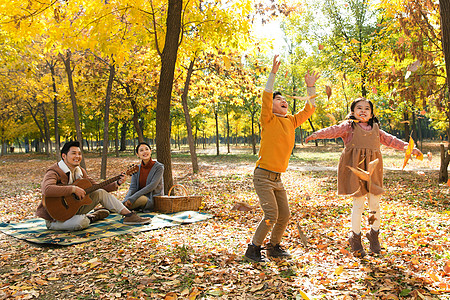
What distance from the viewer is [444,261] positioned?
3.69 metres

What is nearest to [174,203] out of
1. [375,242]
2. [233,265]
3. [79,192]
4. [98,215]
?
[98,215]

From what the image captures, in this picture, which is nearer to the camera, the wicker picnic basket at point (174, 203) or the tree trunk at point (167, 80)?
the wicker picnic basket at point (174, 203)

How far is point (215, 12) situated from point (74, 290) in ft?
21.8

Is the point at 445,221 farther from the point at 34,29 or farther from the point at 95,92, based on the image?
the point at 95,92

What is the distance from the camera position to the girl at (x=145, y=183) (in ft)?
22.2

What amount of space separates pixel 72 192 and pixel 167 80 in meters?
3.35

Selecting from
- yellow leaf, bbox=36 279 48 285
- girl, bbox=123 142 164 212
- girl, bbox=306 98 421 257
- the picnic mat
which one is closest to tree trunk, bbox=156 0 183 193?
girl, bbox=123 142 164 212

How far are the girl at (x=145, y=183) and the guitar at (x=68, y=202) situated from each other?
1212 millimetres

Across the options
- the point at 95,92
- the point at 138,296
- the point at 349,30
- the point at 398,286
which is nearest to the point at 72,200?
the point at 138,296

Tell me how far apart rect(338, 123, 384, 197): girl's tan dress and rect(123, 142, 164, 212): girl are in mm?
4050

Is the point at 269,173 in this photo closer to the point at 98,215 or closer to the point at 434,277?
the point at 434,277

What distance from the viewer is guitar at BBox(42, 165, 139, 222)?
521cm

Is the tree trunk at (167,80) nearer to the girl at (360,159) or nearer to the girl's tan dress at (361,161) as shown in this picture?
the girl at (360,159)

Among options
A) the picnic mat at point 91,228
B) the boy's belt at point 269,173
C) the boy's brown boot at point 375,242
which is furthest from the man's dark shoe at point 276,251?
the picnic mat at point 91,228
